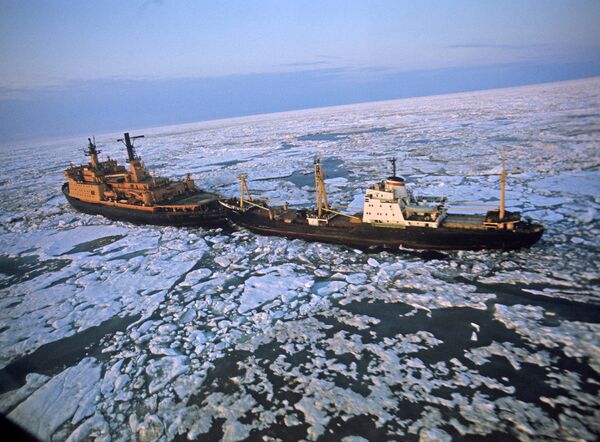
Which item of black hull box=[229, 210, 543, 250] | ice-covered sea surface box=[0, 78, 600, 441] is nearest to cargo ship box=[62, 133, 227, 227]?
A: ice-covered sea surface box=[0, 78, 600, 441]

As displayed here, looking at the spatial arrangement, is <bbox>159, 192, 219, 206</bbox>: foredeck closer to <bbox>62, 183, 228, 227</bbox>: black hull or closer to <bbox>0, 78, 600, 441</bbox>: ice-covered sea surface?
<bbox>62, 183, 228, 227</bbox>: black hull

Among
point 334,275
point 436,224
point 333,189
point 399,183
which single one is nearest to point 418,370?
point 334,275

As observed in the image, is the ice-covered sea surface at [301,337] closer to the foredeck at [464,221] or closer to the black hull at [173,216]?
the foredeck at [464,221]

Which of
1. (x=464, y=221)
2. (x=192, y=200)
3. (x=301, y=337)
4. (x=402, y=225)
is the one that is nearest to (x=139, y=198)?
(x=192, y=200)

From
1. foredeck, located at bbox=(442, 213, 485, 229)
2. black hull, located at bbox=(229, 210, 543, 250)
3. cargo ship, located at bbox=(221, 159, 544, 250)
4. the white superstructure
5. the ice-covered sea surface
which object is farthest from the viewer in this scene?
the white superstructure

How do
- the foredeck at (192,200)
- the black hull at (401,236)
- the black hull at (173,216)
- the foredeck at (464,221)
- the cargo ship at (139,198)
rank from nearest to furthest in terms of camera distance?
the black hull at (401,236) → the foredeck at (464,221) → the black hull at (173,216) → the cargo ship at (139,198) → the foredeck at (192,200)

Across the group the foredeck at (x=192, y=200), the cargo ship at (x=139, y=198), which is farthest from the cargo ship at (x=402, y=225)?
the foredeck at (x=192, y=200)
